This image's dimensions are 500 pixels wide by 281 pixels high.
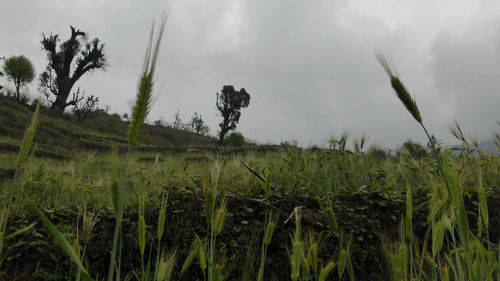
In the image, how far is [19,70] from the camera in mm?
28688

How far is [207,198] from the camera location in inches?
37.9

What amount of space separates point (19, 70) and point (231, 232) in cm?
3404

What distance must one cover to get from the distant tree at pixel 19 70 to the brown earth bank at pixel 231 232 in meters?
32.1

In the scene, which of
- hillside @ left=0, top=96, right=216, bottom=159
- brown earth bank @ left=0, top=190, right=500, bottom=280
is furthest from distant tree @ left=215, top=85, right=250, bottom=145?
brown earth bank @ left=0, top=190, right=500, bottom=280

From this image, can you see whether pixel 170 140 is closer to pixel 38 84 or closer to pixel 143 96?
pixel 38 84

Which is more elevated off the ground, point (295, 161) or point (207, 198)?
point (295, 161)

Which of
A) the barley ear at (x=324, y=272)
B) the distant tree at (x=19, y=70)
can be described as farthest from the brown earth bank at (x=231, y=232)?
the distant tree at (x=19, y=70)

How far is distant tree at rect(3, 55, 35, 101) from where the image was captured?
28525 mm

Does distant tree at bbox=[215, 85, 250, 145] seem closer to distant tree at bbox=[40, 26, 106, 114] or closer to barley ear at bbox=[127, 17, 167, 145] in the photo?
distant tree at bbox=[40, 26, 106, 114]

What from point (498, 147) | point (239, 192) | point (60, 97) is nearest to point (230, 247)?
point (239, 192)

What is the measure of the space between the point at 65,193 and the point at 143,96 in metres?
3.50

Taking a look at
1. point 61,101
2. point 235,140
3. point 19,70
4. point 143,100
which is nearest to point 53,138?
point 235,140

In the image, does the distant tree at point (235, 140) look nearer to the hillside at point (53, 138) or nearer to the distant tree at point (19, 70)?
the hillside at point (53, 138)

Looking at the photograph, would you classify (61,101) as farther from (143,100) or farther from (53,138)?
(143,100)
